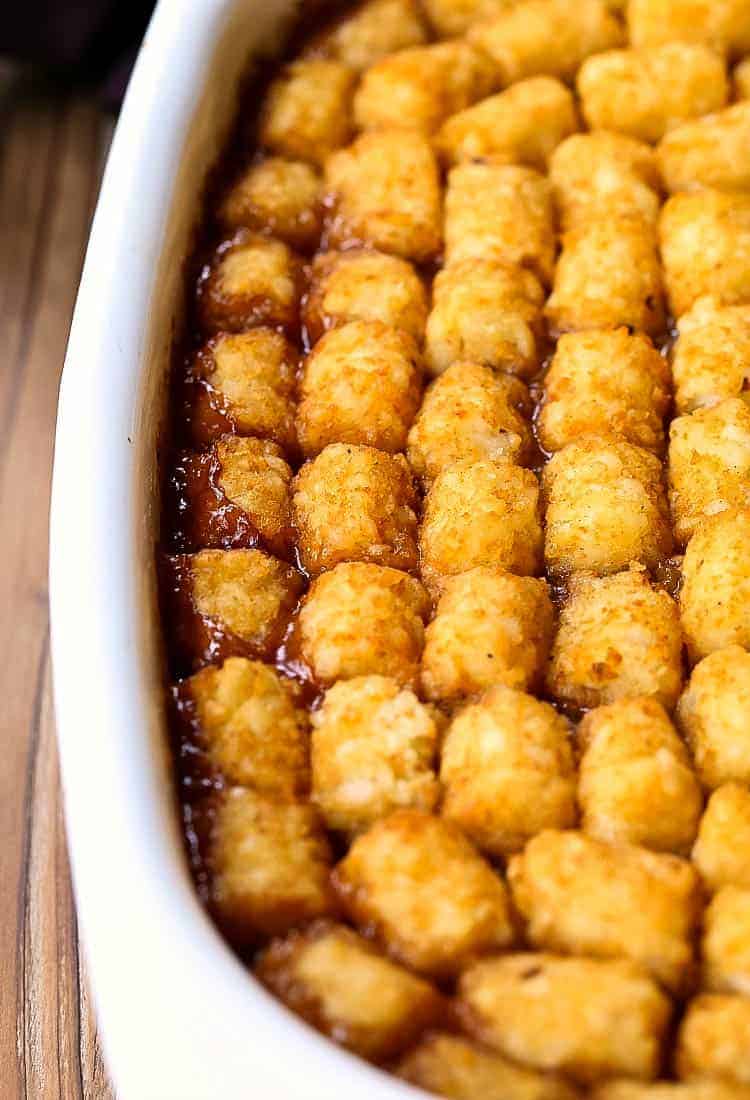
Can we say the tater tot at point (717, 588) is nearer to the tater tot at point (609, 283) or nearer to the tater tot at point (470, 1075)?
the tater tot at point (609, 283)

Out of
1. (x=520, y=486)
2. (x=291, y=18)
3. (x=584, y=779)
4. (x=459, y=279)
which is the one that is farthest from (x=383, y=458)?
(x=291, y=18)

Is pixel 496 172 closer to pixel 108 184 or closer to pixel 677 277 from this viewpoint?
pixel 677 277

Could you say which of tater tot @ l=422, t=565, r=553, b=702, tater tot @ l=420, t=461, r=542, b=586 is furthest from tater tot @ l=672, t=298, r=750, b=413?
tater tot @ l=422, t=565, r=553, b=702

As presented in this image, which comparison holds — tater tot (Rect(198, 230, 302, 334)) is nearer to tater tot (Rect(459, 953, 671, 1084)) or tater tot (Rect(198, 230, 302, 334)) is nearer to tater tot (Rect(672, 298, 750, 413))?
tater tot (Rect(672, 298, 750, 413))

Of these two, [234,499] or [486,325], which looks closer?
[234,499]

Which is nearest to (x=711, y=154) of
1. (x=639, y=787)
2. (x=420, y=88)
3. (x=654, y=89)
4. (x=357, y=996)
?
(x=654, y=89)

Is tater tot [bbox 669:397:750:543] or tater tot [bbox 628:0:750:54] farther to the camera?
tater tot [bbox 628:0:750:54]

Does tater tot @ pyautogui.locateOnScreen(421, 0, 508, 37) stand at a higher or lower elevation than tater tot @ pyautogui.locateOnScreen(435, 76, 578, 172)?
higher

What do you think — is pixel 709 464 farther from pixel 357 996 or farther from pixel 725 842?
pixel 357 996
